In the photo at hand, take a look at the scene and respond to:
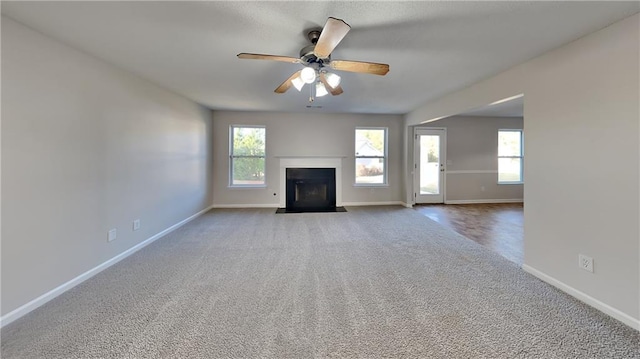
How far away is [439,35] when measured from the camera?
80.4 inches

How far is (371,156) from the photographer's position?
6.03 metres

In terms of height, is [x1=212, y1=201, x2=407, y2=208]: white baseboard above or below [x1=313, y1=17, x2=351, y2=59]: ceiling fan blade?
below

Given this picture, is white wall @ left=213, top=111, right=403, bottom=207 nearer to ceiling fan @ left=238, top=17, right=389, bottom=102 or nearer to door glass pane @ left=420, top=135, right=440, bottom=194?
door glass pane @ left=420, top=135, right=440, bottom=194

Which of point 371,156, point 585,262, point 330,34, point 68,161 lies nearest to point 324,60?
point 330,34

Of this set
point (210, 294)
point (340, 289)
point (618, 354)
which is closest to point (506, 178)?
point (618, 354)

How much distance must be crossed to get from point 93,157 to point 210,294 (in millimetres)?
1872

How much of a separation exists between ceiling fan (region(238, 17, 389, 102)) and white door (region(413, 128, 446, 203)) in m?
4.29

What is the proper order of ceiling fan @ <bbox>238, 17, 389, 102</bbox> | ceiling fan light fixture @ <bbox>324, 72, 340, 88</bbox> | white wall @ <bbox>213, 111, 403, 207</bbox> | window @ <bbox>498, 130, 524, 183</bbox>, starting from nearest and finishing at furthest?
1. ceiling fan @ <bbox>238, 17, 389, 102</bbox>
2. ceiling fan light fixture @ <bbox>324, 72, 340, 88</bbox>
3. white wall @ <bbox>213, 111, 403, 207</bbox>
4. window @ <bbox>498, 130, 524, 183</bbox>

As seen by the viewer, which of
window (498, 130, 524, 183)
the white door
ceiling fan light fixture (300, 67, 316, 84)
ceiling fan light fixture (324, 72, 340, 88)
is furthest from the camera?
window (498, 130, 524, 183)

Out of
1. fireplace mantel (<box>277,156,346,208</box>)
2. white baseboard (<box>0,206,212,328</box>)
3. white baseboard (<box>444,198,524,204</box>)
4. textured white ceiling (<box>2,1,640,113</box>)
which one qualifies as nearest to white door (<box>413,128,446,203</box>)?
white baseboard (<box>444,198,524,204</box>)

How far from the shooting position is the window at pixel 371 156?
5.99m

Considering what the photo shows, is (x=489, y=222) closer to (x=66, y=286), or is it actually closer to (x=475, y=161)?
(x=475, y=161)

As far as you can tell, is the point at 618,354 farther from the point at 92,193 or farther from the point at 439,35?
the point at 92,193

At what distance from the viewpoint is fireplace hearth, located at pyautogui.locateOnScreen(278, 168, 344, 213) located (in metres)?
5.71
